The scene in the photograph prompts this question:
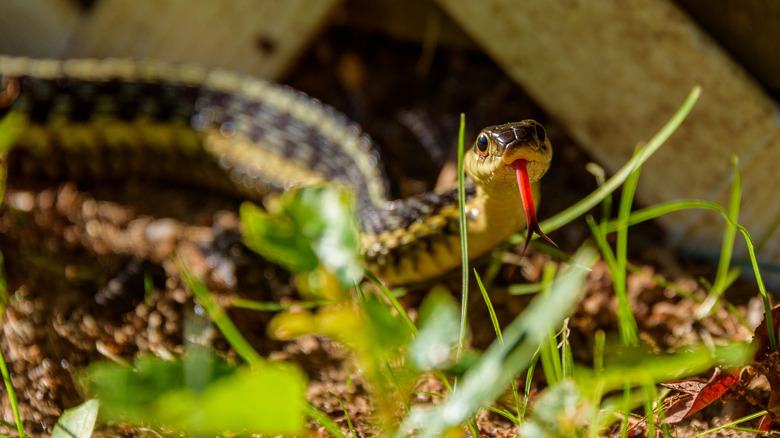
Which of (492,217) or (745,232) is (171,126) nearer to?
(492,217)

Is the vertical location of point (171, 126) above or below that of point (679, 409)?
below

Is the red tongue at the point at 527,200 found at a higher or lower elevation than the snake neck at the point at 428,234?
higher

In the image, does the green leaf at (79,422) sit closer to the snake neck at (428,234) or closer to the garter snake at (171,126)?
the snake neck at (428,234)

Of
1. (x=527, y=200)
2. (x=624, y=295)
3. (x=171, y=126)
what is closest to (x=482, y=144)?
(x=527, y=200)

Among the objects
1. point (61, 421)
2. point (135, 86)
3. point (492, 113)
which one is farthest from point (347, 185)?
point (61, 421)

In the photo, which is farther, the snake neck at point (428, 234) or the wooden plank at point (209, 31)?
the wooden plank at point (209, 31)

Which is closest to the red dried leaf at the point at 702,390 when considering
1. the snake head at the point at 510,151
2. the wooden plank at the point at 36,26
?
the snake head at the point at 510,151
